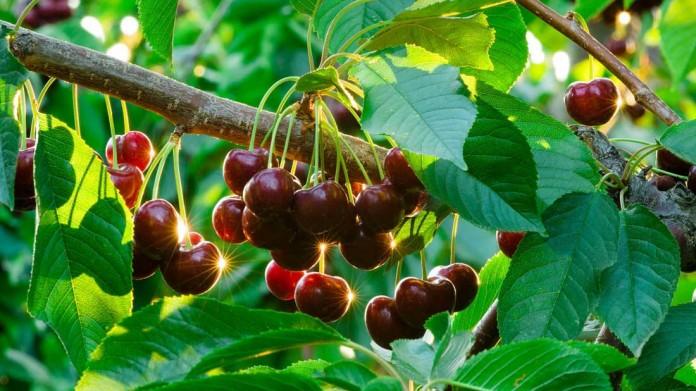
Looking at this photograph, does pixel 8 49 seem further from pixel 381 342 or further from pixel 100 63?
pixel 381 342

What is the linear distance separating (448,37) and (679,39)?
4.19 ft

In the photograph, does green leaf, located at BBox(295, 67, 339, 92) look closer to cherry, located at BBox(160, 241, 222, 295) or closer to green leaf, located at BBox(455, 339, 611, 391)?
cherry, located at BBox(160, 241, 222, 295)

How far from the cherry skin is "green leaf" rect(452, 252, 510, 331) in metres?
0.14

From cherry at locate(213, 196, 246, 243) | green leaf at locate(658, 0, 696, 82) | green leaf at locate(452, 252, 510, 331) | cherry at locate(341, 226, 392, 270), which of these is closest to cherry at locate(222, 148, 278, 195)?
cherry at locate(213, 196, 246, 243)

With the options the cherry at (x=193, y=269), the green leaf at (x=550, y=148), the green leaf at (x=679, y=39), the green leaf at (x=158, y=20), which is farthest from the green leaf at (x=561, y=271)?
the green leaf at (x=679, y=39)

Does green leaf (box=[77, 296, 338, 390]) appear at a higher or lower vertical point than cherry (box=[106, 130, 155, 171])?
lower

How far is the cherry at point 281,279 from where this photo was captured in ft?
4.41

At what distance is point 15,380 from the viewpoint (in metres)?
4.39

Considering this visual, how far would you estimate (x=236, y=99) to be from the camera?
3588mm

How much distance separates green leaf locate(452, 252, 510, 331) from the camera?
137cm

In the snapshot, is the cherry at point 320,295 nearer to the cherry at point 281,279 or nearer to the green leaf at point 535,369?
the cherry at point 281,279

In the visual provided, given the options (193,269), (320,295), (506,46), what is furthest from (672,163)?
(193,269)

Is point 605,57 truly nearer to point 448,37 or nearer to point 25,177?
point 448,37

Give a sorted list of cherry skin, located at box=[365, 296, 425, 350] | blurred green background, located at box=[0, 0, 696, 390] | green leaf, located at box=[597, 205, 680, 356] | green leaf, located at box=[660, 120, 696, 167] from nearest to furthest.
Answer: green leaf, located at box=[597, 205, 680, 356], green leaf, located at box=[660, 120, 696, 167], cherry skin, located at box=[365, 296, 425, 350], blurred green background, located at box=[0, 0, 696, 390]
